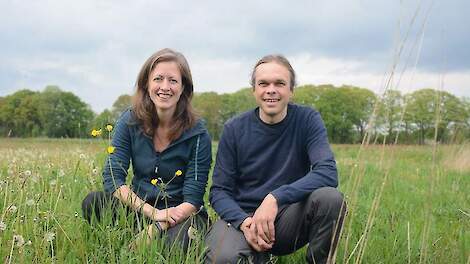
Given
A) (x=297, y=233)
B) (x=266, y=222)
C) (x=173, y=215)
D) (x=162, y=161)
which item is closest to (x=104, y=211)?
(x=173, y=215)

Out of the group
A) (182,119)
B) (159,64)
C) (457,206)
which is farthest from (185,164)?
(457,206)

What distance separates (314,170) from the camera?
3.32 metres

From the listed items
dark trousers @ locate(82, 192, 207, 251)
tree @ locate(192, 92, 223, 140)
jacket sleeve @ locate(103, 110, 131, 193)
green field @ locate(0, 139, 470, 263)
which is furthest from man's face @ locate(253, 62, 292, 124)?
tree @ locate(192, 92, 223, 140)

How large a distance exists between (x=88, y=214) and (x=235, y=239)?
109cm

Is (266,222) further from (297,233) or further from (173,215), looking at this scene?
(173,215)

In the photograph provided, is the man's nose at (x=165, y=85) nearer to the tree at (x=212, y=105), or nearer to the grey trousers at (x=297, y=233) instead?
the grey trousers at (x=297, y=233)

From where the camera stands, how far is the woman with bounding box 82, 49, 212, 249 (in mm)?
3707

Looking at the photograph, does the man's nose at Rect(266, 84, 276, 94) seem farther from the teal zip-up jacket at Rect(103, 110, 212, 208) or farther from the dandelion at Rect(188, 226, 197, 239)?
the dandelion at Rect(188, 226, 197, 239)

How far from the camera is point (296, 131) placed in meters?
3.54

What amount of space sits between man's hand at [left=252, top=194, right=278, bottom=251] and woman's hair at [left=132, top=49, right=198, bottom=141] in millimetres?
982

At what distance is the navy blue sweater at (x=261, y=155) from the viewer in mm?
3502

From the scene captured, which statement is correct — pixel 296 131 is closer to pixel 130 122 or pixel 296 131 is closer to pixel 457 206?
pixel 130 122

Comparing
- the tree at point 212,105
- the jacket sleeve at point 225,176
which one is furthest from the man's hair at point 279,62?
the tree at point 212,105

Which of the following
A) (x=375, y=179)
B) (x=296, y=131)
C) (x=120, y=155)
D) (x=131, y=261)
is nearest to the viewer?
(x=131, y=261)
